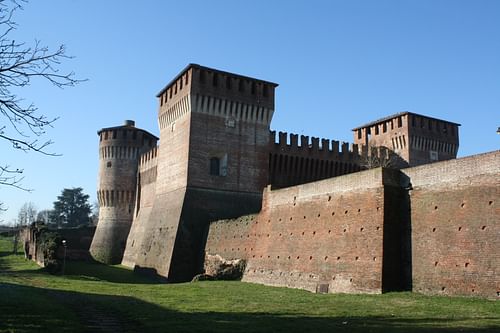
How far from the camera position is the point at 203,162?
29469 millimetres

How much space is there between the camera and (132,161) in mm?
43125

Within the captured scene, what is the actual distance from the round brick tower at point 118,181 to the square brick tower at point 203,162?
10752mm

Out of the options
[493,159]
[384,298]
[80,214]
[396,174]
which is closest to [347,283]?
[384,298]

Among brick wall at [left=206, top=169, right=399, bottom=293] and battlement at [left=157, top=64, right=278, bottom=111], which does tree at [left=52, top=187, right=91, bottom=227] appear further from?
brick wall at [left=206, top=169, right=399, bottom=293]

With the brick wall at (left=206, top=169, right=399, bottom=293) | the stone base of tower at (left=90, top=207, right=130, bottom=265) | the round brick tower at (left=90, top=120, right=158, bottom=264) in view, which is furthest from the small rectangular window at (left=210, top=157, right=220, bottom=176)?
the stone base of tower at (left=90, top=207, right=130, bottom=265)

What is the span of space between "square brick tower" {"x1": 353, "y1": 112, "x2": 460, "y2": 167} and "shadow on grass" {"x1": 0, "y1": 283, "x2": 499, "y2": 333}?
27.1 meters

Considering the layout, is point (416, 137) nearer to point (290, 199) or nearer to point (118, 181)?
point (290, 199)

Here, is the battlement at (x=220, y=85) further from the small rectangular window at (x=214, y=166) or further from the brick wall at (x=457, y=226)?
the brick wall at (x=457, y=226)

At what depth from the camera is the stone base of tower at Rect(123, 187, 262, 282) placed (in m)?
27.7

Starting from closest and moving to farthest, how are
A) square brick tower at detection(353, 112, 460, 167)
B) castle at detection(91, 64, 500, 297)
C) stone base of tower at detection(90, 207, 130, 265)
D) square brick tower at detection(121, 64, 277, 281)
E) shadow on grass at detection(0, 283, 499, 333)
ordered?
shadow on grass at detection(0, 283, 499, 333) < castle at detection(91, 64, 500, 297) < square brick tower at detection(121, 64, 277, 281) < square brick tower at detection(353, 112, 460, 167) < stone base of tower at detection(90, 207, 130, 265)

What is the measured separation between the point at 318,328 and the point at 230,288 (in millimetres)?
10750

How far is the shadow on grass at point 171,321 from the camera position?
9391 millimetres

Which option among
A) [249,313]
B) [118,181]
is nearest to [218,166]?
[118,181]

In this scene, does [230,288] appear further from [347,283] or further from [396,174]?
[396,174]
